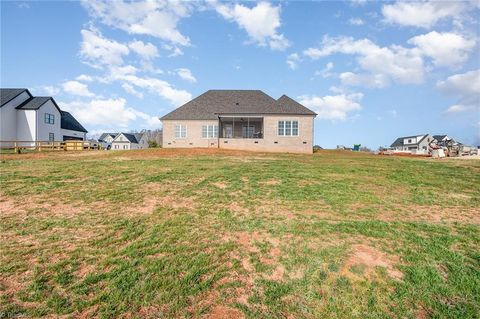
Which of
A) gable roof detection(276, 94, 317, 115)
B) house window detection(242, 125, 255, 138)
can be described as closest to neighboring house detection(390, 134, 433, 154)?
gable roof detection(276, 94, 317, 115)

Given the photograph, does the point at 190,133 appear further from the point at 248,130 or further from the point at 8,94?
the point at 8,94

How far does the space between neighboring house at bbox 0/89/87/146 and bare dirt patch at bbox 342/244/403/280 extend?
146 feet

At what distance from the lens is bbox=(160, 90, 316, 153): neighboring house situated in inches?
1251

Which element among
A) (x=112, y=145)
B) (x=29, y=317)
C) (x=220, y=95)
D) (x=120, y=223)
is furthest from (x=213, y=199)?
(x=112, y=145)

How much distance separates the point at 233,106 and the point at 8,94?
105 feet

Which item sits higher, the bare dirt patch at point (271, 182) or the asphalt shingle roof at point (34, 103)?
the asphalt shingle roof at point (34, 103)

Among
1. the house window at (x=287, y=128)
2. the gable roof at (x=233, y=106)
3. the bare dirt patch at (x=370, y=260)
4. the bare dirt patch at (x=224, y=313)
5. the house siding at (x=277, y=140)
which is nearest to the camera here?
the bare dirt patch at (x=224, y=313)

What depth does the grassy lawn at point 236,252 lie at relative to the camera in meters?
4.73

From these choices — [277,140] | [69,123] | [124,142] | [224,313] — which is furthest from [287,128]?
[124,142]

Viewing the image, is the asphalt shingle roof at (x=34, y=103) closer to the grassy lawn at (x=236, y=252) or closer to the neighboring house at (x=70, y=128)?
the neighboring house at (x=70, y=128)

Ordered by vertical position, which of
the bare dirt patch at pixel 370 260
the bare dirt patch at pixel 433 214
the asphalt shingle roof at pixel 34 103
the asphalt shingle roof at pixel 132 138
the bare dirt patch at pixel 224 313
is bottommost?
the bare dirt patch at pixel 224 313

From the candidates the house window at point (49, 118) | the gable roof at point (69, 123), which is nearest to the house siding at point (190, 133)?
the house window at point (49, 118)

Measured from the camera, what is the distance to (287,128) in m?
32.0

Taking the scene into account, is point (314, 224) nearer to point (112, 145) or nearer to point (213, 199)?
point (213, 199)
